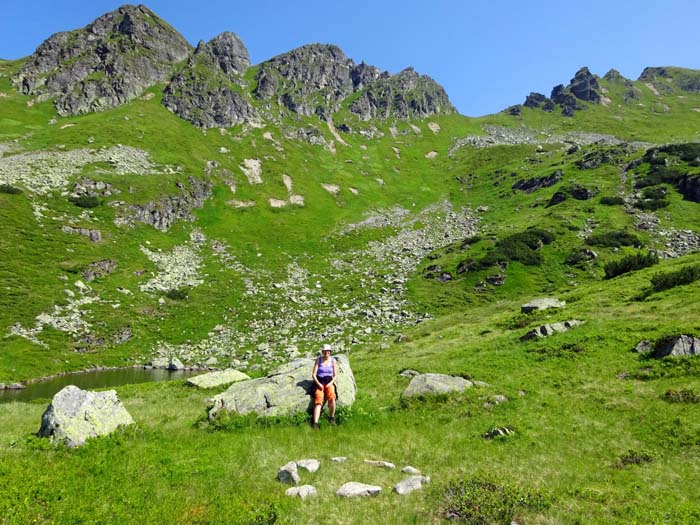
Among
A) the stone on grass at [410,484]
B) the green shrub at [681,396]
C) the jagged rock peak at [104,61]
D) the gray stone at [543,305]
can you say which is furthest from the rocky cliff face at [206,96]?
the green shrub at [681,396]

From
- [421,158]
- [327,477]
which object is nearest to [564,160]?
[421,158]

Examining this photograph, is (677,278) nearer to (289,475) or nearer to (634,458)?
(634,458)

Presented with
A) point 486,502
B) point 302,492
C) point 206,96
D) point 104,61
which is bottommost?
point 486,502

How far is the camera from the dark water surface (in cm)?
3234

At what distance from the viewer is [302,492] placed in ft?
32.6

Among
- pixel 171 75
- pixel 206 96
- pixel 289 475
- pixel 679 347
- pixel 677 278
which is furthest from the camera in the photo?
pixel 171 75

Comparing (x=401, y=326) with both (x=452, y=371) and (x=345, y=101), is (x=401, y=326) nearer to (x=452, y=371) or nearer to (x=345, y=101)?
(x=452, y=371)

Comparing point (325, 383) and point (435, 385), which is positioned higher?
point (325, 383)

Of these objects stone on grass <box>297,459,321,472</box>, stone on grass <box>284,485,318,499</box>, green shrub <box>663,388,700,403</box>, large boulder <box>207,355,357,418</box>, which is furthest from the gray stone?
stone on grass <box>284,485,318,499</box>

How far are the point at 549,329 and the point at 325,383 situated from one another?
18785 mm

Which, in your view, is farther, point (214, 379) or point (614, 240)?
point (614, 240)

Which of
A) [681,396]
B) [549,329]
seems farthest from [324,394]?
[549,329]

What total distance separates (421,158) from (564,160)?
51041mm

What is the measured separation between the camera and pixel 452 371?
2323 cm
